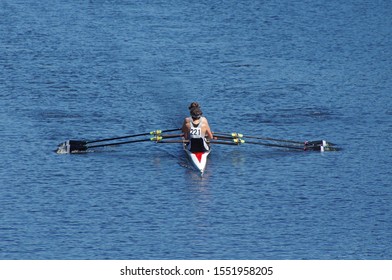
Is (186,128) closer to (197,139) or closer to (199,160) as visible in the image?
(197,139)

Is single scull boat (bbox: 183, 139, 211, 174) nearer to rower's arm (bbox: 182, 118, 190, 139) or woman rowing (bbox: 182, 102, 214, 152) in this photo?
woman rowing (bbox: 182, 102, 214, 152)

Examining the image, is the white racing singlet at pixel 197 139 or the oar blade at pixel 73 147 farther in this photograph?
the oar blade at pixel 73 147

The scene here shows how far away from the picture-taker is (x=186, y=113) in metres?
66.9

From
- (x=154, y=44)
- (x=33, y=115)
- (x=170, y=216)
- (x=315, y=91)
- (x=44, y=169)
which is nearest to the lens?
(x=170, y=216)

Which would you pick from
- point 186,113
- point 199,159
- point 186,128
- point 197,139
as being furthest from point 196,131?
point 186,113

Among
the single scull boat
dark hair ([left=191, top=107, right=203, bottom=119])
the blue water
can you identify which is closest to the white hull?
the single scull boat

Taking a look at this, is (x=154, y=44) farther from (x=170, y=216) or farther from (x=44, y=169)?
(x=170, y=216)

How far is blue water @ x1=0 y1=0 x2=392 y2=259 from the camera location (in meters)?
51.0

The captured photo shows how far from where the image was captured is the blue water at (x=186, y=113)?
5103 cm

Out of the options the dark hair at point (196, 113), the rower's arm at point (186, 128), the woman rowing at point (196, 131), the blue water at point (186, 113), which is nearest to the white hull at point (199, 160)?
the woman rowing at point (196, 131)

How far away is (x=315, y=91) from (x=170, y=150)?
42.9ft

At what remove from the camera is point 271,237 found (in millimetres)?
50781

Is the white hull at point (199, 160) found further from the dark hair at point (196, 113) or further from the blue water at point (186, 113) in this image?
the dark hair at point (196, 113)

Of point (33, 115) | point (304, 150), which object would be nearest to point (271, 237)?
point (304, 150)
